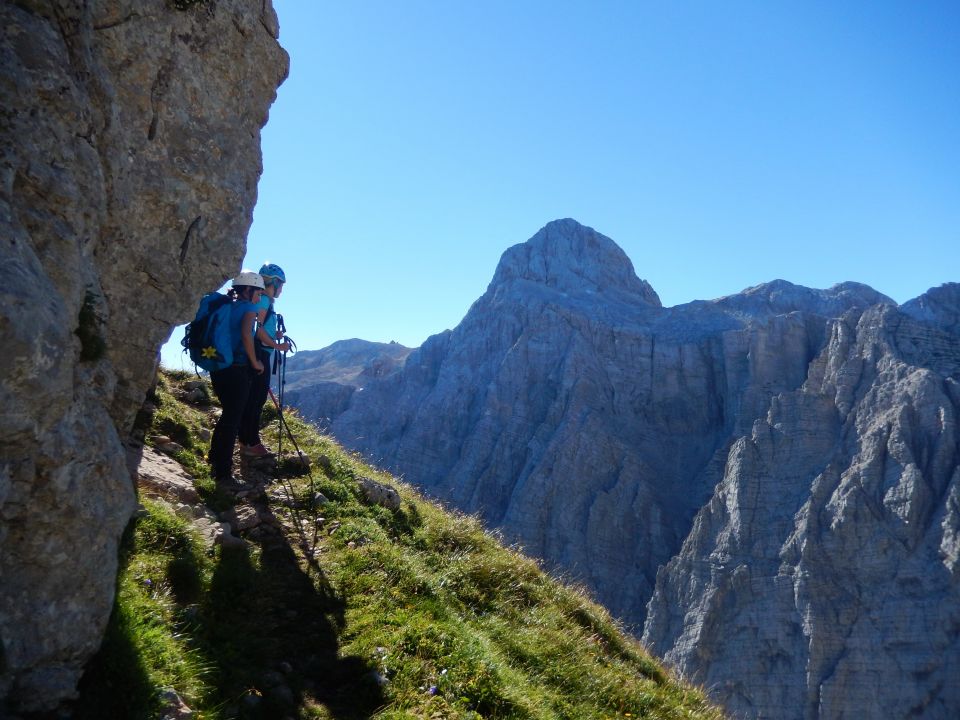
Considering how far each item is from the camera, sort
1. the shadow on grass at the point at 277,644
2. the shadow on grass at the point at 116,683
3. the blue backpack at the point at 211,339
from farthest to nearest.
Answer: the blue backpack at the point at 211,339, the shadow on grass at the point at 277,644, the shadow on grass at the point at 116,683

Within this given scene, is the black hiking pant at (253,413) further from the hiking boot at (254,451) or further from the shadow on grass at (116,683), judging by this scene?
the shadow on grass at (116,683)

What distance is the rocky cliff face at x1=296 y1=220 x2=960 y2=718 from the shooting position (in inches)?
2448

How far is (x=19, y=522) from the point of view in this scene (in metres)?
3.71

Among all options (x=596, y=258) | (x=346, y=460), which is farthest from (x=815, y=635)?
(x=596, y=258)

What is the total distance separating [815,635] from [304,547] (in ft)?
218

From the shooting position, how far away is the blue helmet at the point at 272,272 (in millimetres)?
9664

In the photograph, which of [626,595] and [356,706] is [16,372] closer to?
[356,706]

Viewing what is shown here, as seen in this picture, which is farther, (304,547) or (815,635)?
(815,635)

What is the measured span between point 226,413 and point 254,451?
1.33m

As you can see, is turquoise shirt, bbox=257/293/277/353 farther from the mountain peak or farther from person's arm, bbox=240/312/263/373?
the mountain peak

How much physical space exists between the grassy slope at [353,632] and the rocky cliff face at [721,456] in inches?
990

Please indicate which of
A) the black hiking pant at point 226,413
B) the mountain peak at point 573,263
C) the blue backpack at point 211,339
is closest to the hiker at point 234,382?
the black hiking pant at point 226,413

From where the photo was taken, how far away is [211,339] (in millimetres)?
8312

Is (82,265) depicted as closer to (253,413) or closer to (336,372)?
(253,413)
